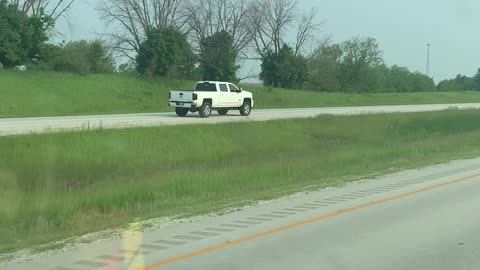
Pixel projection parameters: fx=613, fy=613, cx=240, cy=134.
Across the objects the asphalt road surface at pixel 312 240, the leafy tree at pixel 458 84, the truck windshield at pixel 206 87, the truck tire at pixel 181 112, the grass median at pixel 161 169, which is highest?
the leafy tree at pixel 458 84

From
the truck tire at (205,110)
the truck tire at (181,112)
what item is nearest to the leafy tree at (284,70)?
the truck tire at (181,112)

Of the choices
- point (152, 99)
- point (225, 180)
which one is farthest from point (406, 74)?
point (225, 180)

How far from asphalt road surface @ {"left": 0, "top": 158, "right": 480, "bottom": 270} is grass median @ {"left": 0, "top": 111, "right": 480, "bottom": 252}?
1.31 m

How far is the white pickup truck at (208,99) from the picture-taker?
35.4 meters

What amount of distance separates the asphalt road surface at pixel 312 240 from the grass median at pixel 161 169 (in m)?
1.31

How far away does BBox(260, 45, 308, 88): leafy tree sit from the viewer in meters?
84.0

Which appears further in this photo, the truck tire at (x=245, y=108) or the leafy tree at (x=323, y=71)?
the leafy tree at (x=323, y=71)

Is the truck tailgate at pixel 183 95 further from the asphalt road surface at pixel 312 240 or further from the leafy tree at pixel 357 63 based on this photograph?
the leafy tree at pixel 357 63

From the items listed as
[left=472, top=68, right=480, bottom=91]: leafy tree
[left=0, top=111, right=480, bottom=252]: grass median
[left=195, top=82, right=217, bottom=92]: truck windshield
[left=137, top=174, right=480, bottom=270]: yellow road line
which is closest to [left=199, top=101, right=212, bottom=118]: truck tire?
[left=195, top=82, right=217, bottom=92]: truck windshield

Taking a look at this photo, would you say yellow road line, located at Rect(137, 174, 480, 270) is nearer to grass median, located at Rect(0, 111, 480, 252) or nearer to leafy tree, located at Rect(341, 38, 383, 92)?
grass median, located at Rect(0, 111, 480, 252)

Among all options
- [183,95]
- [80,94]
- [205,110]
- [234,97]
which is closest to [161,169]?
[183,95]

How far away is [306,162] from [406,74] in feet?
418

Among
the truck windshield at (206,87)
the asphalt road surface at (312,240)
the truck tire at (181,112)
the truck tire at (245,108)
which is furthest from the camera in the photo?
the truck tire at (245,108)

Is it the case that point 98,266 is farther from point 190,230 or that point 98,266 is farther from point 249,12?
point 249,12
